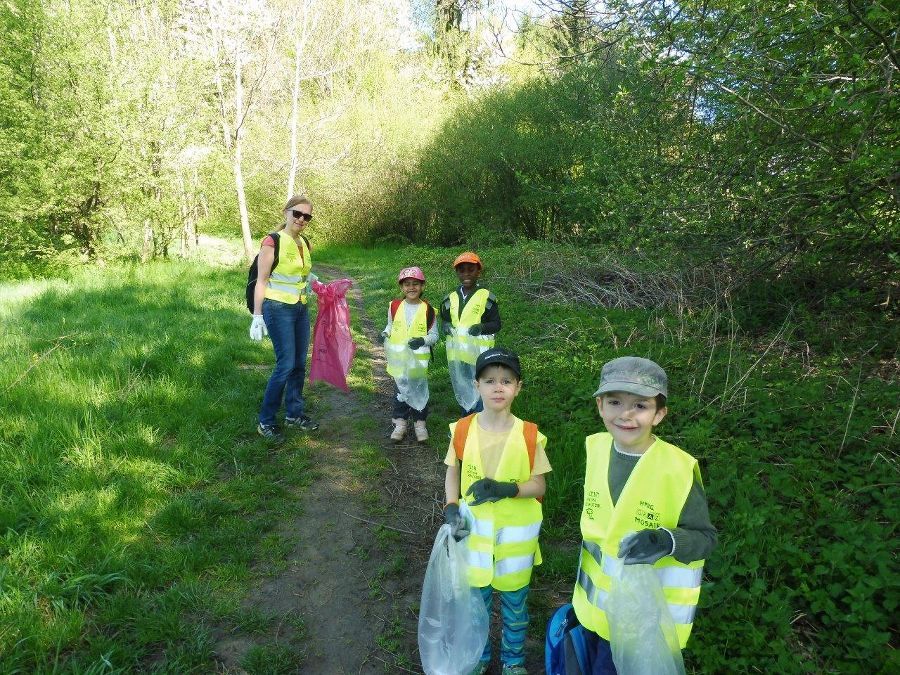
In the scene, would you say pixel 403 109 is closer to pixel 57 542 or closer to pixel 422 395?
pixel 422 395

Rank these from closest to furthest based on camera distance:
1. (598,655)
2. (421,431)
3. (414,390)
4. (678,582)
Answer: (678,582) → (598,655) → (414,390) → (421,431)

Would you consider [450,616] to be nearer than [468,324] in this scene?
Yes

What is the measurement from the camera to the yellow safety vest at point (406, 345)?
4.70 metres

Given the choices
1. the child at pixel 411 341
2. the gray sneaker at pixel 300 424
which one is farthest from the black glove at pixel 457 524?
the gray sneaker at pixel 300 424

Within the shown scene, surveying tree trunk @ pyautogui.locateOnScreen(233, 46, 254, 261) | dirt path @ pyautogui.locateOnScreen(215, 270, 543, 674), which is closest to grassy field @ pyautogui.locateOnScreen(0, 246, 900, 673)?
dirt path @ pyautogui.locateOnScreen(215, 270, 543, 674)

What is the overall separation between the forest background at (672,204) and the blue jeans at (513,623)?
856 mm

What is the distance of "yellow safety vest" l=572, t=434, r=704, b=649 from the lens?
5.84 ft

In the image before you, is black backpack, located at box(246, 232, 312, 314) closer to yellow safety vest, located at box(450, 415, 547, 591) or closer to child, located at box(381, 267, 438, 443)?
child, located at box(381, 267, 438, 443)

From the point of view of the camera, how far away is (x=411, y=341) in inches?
181

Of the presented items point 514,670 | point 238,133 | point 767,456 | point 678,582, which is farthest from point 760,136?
point 238,133

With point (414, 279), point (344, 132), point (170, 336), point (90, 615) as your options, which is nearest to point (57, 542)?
point (90, 615)

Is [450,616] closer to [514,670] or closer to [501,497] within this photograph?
[514,670]

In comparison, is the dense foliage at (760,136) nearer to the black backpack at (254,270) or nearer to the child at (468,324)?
the child at (468,324)

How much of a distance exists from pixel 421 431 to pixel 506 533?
269 centimetres
